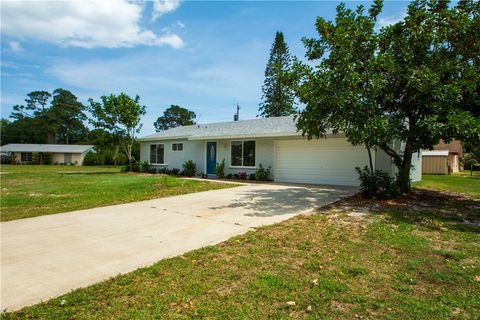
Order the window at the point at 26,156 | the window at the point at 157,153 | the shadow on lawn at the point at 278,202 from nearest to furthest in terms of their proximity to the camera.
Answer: the shadow on lawn at the point at 278,202, the window at the point at 157,153, the window at the point at 26,156

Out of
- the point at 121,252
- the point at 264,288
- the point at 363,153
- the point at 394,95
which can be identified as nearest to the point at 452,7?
the point at 394,95

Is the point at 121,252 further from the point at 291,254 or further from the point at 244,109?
the point at 244,109

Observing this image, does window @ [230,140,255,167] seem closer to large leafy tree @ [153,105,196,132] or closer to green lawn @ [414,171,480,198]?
green lawn @ [414,171,480,198]

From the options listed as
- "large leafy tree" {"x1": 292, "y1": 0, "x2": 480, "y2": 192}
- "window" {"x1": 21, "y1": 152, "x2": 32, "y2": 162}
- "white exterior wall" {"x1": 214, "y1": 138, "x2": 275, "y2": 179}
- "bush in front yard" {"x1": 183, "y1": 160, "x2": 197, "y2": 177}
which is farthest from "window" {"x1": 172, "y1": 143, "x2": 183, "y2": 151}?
"window" {"x1": 21, "y1": 152, "x2": 32, "y2": 162}

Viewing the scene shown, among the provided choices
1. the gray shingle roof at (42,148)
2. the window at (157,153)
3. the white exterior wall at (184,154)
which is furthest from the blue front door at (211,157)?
the gray shingle roof at (42,148)

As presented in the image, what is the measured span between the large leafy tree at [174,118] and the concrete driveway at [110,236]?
6721 cm

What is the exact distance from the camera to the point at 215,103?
33406mm

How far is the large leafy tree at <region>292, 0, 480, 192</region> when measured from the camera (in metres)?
8.04

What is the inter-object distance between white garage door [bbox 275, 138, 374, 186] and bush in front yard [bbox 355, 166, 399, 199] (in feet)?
12.1

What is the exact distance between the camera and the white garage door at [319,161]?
13.6m

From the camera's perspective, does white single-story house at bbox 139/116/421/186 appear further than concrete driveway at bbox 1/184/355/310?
Yes

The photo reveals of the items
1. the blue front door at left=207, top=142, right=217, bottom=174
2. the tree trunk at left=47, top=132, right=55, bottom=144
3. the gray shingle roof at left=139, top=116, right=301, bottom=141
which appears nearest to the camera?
the gray shingle roof at left=139, top=116, right=301, bottom=141

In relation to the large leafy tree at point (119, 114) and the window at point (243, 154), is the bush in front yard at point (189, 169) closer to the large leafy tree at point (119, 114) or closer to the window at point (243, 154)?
the window at point (243, 154)

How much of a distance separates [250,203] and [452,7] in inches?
328
